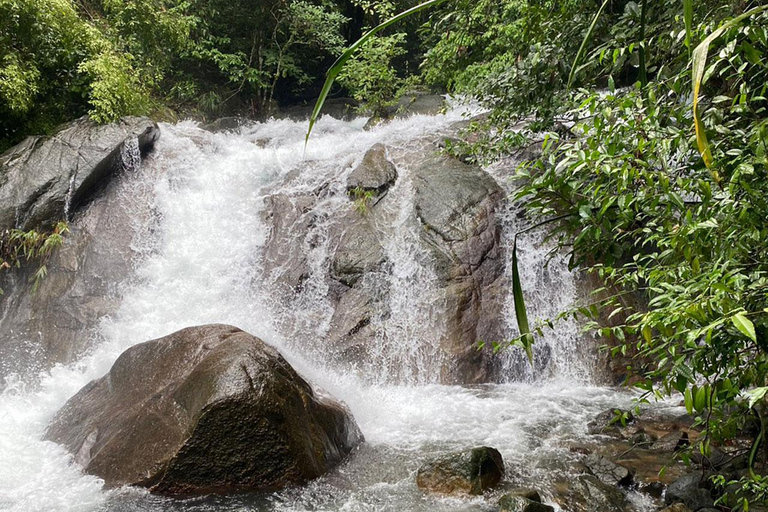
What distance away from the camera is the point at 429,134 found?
40.6ft

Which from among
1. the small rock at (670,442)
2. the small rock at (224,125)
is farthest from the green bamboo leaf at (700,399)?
the small rock at (224,125)

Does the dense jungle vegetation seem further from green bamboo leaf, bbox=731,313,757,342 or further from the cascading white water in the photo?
the cascading white water

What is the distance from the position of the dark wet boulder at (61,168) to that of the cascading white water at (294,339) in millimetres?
663

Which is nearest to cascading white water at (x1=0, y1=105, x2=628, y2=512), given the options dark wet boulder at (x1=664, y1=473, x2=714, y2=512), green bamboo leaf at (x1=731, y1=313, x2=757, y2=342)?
dark wet boulder at (x1=664, y1=473, x2=714, y2=512)

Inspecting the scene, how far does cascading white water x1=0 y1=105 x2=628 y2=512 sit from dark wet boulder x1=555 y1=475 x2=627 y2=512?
10.9 inches

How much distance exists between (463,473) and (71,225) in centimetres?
841

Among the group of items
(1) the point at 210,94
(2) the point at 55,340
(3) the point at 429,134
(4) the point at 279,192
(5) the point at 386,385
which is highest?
(1) the point at 210,94

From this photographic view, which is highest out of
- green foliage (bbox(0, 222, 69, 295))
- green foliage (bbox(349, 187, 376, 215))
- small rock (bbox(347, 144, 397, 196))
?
small rock (bbox(347, 144, 397, 196))

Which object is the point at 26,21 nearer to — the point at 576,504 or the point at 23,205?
the point at 23,205

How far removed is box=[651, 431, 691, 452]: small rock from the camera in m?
5.77

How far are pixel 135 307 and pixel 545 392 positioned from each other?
21.8 ft

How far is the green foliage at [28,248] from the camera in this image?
9.44 metres

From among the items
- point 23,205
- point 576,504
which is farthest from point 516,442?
point 23,205

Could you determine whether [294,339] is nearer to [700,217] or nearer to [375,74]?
[700,217]
